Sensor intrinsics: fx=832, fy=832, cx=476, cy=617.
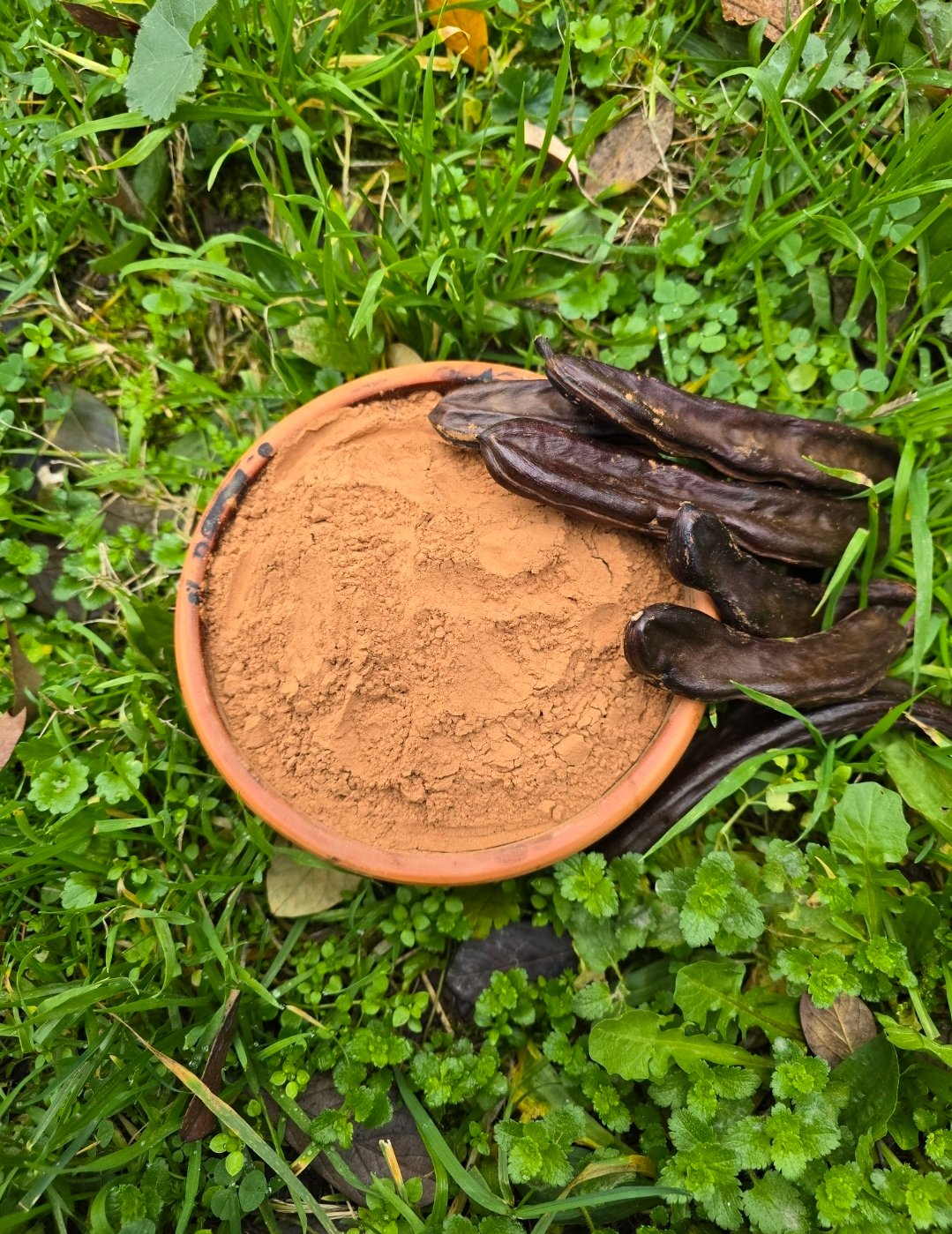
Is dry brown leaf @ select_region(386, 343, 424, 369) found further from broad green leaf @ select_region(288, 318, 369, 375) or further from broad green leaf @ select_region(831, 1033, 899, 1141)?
broad green leaf @ select_region(831, 1033, 899, 1141)

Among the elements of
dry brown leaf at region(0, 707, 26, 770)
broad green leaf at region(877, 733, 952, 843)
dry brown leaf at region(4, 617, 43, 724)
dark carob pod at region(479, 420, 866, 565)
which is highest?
dark carob pod at region(479, 420, 866, 565)

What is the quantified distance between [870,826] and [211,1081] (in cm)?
156

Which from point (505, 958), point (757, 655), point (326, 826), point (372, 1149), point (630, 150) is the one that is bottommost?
point (372, 1149)

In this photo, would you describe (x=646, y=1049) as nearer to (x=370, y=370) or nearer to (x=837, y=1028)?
(x=837, y=1028)

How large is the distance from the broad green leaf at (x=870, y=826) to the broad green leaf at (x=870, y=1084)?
392 mm

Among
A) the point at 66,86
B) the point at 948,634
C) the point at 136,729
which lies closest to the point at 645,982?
the point at 948,634

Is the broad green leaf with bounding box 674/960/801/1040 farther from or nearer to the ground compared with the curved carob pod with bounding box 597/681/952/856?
nearer to the ground

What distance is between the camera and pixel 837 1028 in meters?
1.85

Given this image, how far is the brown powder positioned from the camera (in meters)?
1.75

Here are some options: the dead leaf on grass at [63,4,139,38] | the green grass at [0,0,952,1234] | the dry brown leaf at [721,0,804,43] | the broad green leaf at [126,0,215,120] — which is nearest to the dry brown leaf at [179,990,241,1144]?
the green grass at [0,0,952,1234]

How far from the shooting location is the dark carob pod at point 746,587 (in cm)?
172

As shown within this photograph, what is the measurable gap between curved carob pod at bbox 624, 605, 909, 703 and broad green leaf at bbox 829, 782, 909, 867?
0.75 feet

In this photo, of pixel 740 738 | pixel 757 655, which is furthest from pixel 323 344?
pixel 740 738

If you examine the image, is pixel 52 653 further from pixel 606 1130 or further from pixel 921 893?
pixel 921 893
